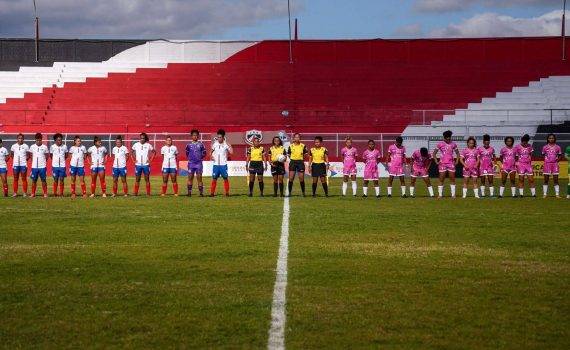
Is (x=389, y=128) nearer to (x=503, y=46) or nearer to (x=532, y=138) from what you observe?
(x=532, y=138)

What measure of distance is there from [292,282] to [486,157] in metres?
19.1

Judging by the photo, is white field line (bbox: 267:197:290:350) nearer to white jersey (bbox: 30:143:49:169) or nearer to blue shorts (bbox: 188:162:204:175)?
blue shorts (bbox: 188:162:204:175)

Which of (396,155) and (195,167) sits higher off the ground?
(396,155)

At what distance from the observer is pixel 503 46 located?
54.6 meters

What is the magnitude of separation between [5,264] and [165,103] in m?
40.0

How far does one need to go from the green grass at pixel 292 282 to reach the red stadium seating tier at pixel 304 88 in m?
29.6

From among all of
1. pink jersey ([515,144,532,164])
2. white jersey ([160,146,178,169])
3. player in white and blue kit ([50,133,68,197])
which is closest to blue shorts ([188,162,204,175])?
white jersey ([160,146,178,169])

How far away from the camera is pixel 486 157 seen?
27109mm

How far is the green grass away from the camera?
683 cm

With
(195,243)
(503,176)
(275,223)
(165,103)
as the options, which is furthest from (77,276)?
(165,103)

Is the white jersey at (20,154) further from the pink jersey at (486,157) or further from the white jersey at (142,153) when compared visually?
the pink jersey at (486,157)

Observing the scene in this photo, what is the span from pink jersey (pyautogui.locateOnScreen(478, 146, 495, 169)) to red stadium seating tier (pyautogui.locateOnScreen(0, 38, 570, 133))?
61.3ft

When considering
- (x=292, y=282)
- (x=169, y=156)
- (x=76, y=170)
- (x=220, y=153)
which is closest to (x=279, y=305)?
(x=292, y=282)

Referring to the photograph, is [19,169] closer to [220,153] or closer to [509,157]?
[220,153]
